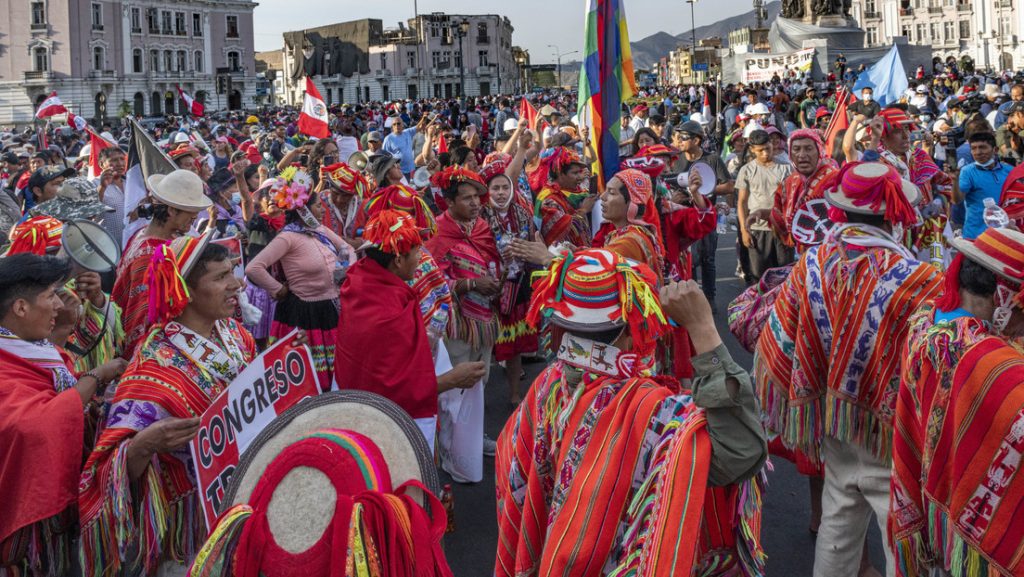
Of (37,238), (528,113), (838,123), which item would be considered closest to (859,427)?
(37,238)

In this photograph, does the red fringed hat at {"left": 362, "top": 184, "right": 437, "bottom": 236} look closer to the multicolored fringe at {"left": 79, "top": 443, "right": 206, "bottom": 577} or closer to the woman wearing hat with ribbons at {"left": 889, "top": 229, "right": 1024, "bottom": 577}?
the multicolored fringe at {"left": 79, "top": 443, "right": 206, "bottom": 577}

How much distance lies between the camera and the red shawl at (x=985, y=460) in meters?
2.77

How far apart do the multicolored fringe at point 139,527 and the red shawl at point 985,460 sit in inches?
102

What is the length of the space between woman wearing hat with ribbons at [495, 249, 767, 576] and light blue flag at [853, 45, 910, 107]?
14.2 meters

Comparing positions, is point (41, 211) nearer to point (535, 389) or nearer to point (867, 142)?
point (535, 389)

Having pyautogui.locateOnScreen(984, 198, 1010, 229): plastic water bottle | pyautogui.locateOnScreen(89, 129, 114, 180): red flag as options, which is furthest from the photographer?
pyautogui.locateOnScreen(89, 129, 114, 180): red flag

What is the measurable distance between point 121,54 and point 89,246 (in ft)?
312

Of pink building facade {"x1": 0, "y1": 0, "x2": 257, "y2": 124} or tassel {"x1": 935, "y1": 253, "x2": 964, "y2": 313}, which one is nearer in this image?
tassel {"x1": 935, "y1": 253, "x2": 964, "y2": 313}

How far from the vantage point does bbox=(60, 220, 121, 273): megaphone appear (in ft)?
14.9

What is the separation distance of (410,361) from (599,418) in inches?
68.5

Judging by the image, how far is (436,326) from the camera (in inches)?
212

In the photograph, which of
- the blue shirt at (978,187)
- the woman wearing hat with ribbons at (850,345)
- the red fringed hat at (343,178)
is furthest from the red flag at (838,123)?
the woman wearing hat with ribbons at (850,345)

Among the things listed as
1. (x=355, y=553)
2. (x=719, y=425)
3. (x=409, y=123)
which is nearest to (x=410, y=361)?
(x=719, y=425)

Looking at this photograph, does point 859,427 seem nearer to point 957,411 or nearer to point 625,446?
point 957,411
